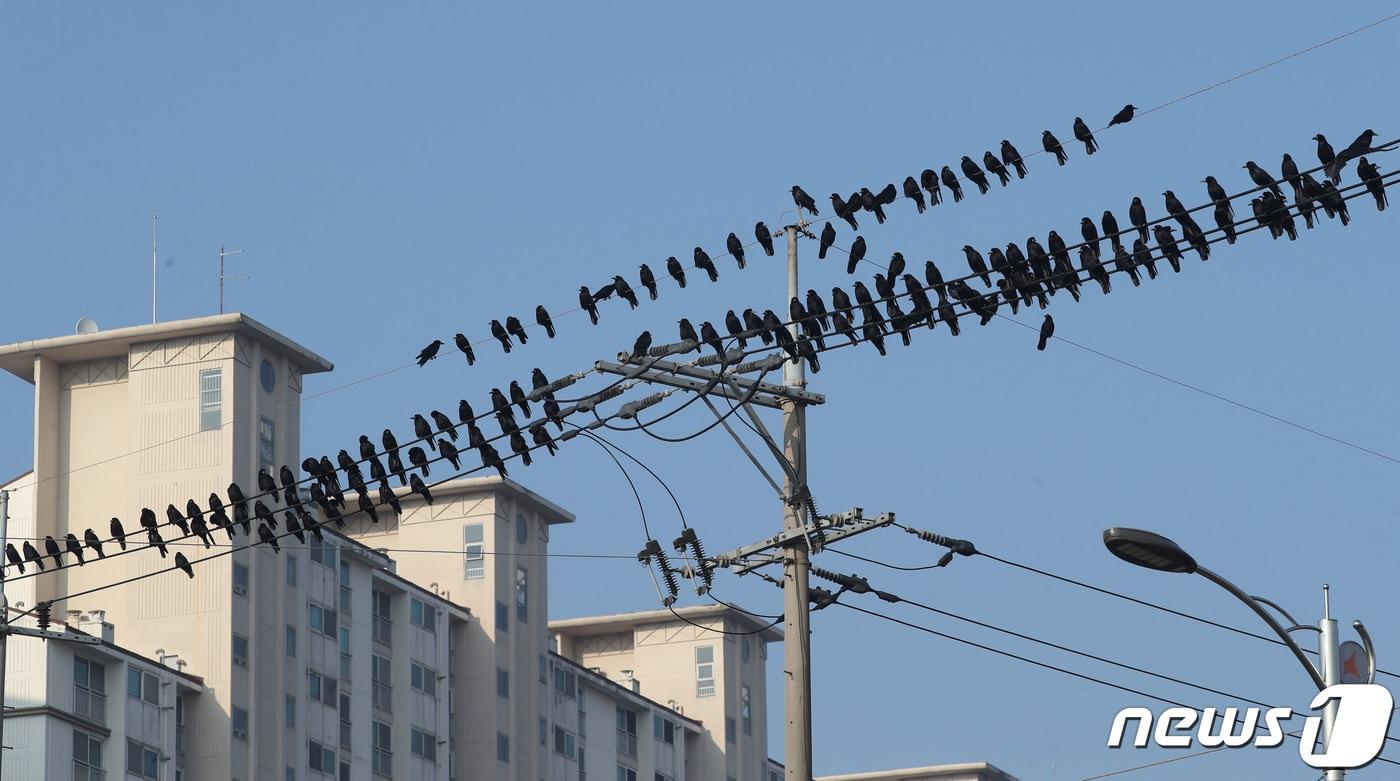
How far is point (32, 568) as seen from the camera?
264 ft

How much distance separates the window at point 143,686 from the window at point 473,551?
19.1m

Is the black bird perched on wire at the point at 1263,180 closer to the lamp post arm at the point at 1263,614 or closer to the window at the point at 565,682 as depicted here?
the lamp post arm at the point at 1263,614

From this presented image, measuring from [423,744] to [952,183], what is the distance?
55.9 m

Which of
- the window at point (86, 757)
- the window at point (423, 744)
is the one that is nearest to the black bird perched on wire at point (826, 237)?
the window at point (86, 757)

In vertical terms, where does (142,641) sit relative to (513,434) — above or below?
below

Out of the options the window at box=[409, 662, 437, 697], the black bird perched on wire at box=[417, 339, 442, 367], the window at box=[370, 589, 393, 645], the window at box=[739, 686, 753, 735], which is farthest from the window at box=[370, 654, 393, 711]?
the black bird perched on wire at box=[417, 339, 442, 367]

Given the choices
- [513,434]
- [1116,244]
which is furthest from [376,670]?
[1116,244]

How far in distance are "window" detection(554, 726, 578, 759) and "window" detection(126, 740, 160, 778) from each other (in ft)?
76.6

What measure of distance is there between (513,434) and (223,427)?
148 ft

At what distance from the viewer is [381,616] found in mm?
83250

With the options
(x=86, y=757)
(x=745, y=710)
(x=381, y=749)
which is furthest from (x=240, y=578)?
(x=745, y=710)

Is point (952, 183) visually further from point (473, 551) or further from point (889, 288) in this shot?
point (473, 551)

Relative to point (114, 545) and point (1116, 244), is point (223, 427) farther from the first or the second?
point (1116, 244)

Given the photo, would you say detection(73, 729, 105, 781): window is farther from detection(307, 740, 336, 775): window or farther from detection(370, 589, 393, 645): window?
detection(370, 589, 393, 645): window
